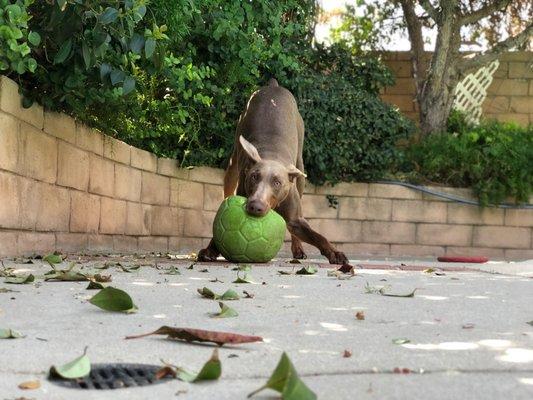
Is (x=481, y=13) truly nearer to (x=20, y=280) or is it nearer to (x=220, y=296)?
(x=220, y=296)

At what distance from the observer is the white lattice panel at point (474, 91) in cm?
1334

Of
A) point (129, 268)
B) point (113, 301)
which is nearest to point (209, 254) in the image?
point (129, 268)

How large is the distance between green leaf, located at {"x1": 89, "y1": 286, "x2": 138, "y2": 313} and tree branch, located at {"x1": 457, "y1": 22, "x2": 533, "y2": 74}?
34.0 ft

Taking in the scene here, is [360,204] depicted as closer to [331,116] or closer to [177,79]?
[331,116]

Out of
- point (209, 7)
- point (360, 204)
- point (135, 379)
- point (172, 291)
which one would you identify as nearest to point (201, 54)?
point (209, 7)

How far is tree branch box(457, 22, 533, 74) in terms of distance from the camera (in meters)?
12.7

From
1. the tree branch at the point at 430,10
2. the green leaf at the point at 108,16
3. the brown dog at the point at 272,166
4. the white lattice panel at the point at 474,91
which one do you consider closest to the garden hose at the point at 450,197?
the white lattice panel at the point at 474,91

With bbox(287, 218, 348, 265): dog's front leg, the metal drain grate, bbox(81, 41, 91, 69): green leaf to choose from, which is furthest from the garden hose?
the metal drain grate

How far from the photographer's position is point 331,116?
37.8 feet

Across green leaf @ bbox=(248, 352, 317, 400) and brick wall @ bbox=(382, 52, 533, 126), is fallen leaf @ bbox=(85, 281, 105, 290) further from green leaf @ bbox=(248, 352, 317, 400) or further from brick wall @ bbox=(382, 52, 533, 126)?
brick wall @ bbox=(382, 52, 533, 126)

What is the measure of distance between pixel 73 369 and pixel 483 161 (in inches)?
409

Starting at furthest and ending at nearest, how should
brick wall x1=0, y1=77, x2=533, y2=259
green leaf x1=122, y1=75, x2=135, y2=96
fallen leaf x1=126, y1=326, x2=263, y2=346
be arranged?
brick wall x1=0, y1=77, x2=533, y2=259
green leaf x1=122, y1=75, x2=135, y2=96
fallen leaf x1=126, y1=326, x2=263, y2=346

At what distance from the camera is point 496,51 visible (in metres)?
12.8

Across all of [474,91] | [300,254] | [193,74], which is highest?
[474,91]
